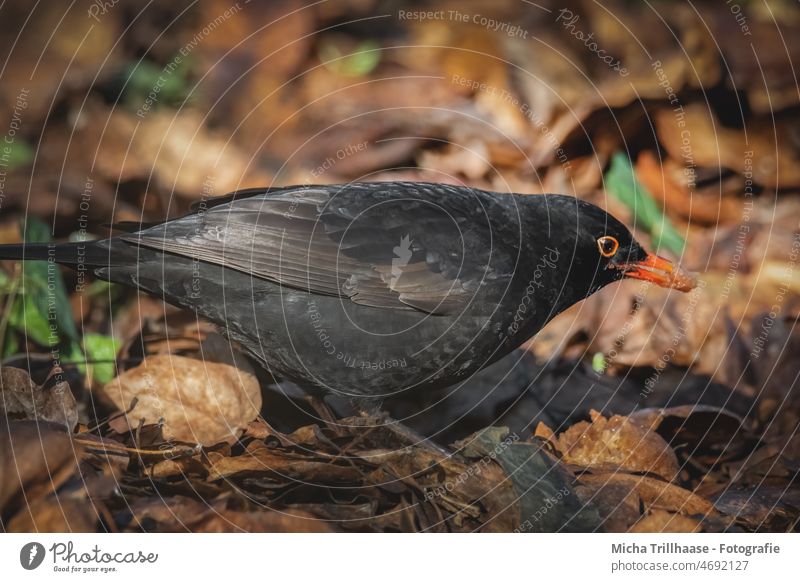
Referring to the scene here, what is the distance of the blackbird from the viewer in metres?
3.80

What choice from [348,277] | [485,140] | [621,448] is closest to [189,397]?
[348,277]

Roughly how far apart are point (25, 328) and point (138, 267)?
112 cm

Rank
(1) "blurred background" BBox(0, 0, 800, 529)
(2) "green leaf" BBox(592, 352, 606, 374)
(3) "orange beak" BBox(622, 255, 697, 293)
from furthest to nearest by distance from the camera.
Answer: (2) "green leaf" BBox(592, 352, 606, 374), (1) "blurred background" BBox(0, 0, 800, 529), (3) "orange beak" BBox(622, 255, 697, 293)

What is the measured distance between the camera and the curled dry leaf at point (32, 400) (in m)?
A: 3.73

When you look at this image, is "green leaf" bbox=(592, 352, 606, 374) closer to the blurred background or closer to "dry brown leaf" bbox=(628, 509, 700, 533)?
the blurred background

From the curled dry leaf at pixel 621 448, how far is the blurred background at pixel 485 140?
11.3 inches

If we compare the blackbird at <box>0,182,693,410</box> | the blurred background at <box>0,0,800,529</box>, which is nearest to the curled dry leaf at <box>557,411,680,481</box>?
the blurred background at <box>0,0,800,529</box>

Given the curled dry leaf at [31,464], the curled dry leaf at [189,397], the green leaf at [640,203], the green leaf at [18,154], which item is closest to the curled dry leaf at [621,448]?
the curled dry leaf at [189,397]

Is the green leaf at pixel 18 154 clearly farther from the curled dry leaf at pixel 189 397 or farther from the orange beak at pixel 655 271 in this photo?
the orange beak at pixel 655 271

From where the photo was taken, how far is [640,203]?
Answer: 5832 millimetres

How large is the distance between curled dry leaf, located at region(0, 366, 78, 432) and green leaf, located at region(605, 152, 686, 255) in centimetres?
415

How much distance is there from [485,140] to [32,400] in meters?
3.58

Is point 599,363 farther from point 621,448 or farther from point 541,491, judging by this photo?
point 541,491

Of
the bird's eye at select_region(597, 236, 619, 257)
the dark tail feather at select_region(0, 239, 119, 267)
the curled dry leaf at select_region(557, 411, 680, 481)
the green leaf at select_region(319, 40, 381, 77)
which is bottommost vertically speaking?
the curled dry leaf at select_region(557, 411, 680, 481)
